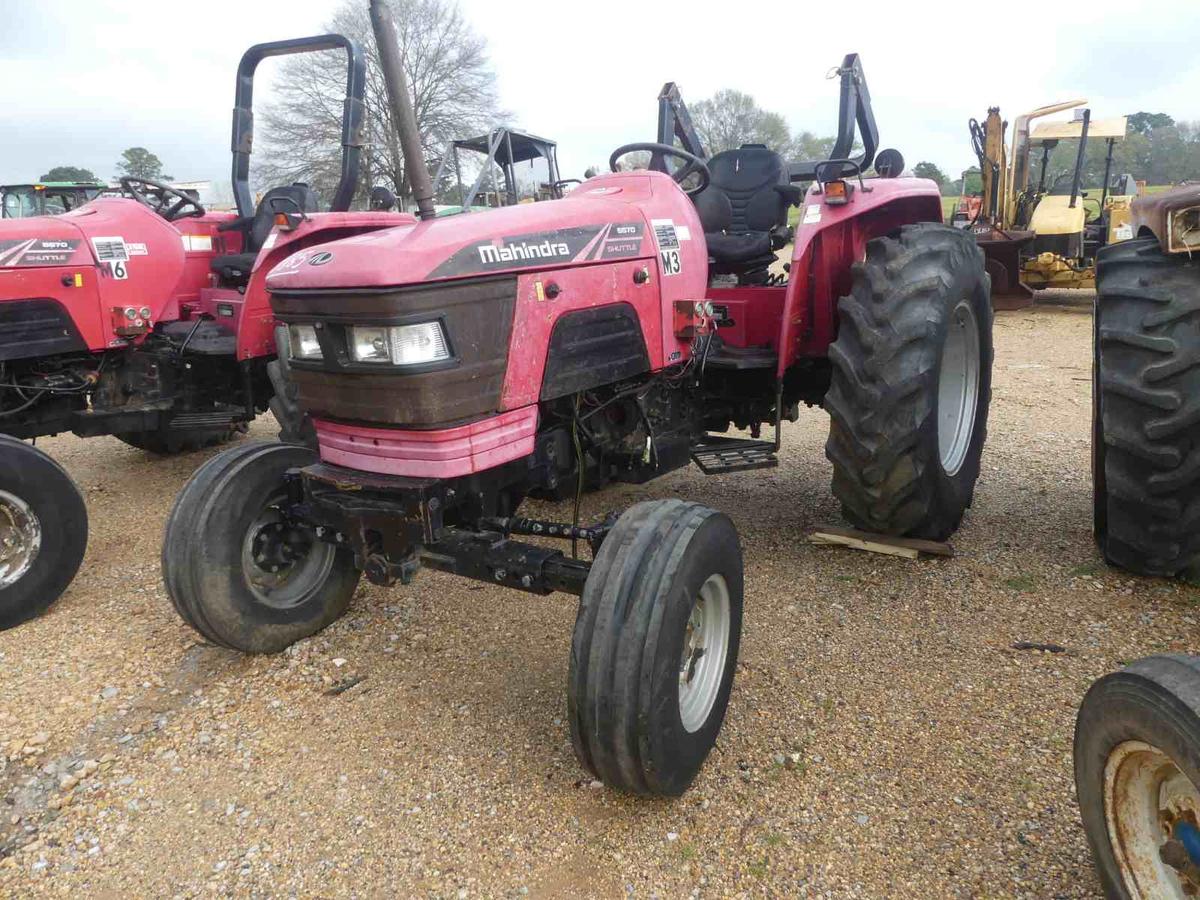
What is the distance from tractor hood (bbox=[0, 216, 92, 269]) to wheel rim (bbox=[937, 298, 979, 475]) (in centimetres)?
442

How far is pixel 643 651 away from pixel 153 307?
4.13 metres

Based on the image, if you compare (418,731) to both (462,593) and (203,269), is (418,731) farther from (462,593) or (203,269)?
(203,269)

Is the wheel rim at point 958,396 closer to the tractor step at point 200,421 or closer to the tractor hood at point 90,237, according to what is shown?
the tractor step at point 200,421

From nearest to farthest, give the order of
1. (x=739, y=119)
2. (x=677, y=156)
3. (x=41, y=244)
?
(x=677, y=156) < (x=41, y=244) < (x=739, y=119)

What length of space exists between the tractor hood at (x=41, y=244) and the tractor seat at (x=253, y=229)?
0.80m

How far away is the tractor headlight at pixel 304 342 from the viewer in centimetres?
229

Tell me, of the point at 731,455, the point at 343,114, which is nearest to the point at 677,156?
the point at 731,455

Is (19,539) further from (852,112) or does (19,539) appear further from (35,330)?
(852,112)

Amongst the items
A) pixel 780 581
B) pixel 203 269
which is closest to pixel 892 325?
pixel 780 581

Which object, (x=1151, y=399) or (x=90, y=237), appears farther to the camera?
(x=90, y=237)

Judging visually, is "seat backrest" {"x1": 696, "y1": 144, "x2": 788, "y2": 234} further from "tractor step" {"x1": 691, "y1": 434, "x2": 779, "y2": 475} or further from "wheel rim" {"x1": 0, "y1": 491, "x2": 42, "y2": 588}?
"wheel rim" {"x1": 0, "y1": 491, "x2": 42, "y2": 588}

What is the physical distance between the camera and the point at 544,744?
2371mm

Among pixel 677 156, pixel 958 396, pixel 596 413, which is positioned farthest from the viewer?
pixel 958 396

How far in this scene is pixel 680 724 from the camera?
6.69 feet
